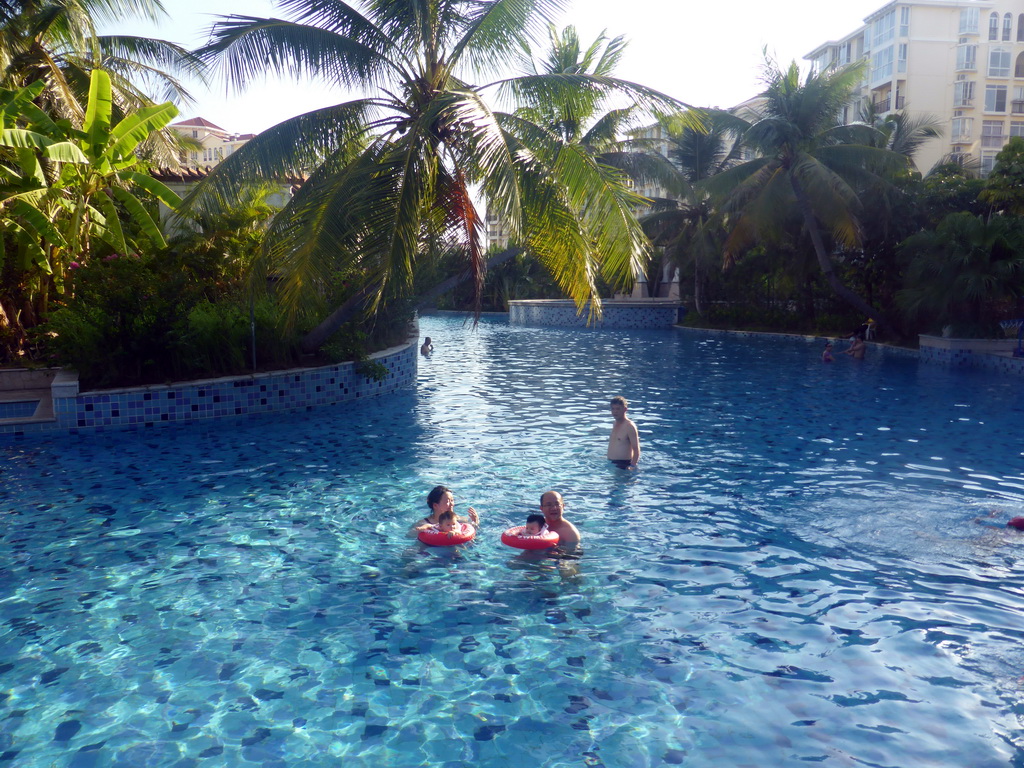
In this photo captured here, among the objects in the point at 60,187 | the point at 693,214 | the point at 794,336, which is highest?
the point at 693,214

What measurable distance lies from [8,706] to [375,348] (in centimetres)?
1276

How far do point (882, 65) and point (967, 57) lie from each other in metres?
5.19

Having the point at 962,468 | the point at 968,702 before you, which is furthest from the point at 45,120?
the point at 962,468

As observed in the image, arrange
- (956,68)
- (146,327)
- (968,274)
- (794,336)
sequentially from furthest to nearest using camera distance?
(956,68)
(794,336)
(968,274)
(146,327)

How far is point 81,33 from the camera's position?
14.3 metres

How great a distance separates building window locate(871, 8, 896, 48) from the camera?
53000mm

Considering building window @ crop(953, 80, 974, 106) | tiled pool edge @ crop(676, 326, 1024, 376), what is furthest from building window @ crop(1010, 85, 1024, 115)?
tiled pool edge @ crop(676, 326, 1024, 376)

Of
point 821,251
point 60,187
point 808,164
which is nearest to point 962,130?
point 821,251

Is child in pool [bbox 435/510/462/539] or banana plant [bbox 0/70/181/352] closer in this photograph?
child in pool [bbox 435/510/462/539]

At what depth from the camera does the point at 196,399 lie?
12.4 metres

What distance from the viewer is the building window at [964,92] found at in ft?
168

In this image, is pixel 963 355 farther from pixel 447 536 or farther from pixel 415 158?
pixel 447 536

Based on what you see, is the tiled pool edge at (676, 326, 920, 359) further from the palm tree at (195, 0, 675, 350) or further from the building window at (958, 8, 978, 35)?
the building window at (958, 8, 978, 35)

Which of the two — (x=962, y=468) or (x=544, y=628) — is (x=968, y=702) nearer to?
(x=544, y=628)
